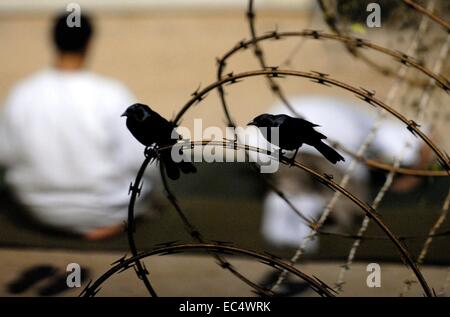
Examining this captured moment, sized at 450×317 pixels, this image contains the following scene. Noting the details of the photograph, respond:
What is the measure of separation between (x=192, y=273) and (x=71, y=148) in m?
0.80

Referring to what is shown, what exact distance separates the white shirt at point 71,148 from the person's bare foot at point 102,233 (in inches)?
1.1

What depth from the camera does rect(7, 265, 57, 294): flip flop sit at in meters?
3.06

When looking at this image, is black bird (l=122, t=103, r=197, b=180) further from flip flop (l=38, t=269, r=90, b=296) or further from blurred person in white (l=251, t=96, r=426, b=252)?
blurred person in white (l=251, t=96, r=426, b=252)

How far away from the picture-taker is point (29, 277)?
10.6 ft

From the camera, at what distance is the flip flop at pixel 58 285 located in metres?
2.94

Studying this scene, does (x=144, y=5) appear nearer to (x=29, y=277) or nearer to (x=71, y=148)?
(x=71, y=148)

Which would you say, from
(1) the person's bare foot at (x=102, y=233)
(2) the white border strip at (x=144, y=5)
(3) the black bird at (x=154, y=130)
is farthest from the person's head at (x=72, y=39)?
(2) the white border strip at (x=144, y=5)

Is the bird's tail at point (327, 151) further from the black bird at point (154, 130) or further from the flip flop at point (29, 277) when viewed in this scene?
the flip flop at point (29, 277)

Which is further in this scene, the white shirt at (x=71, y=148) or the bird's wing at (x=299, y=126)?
the white shirt at (x=71, y=148)

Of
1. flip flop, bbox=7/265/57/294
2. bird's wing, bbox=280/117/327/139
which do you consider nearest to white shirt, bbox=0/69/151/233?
flip flop, bbox=7/265/57/294

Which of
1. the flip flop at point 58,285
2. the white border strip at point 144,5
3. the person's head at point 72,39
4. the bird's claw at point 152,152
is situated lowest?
the bird's claw at point 152,152

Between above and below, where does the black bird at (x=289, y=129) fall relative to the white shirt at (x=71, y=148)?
below

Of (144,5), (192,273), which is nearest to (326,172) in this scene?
(192,273)
